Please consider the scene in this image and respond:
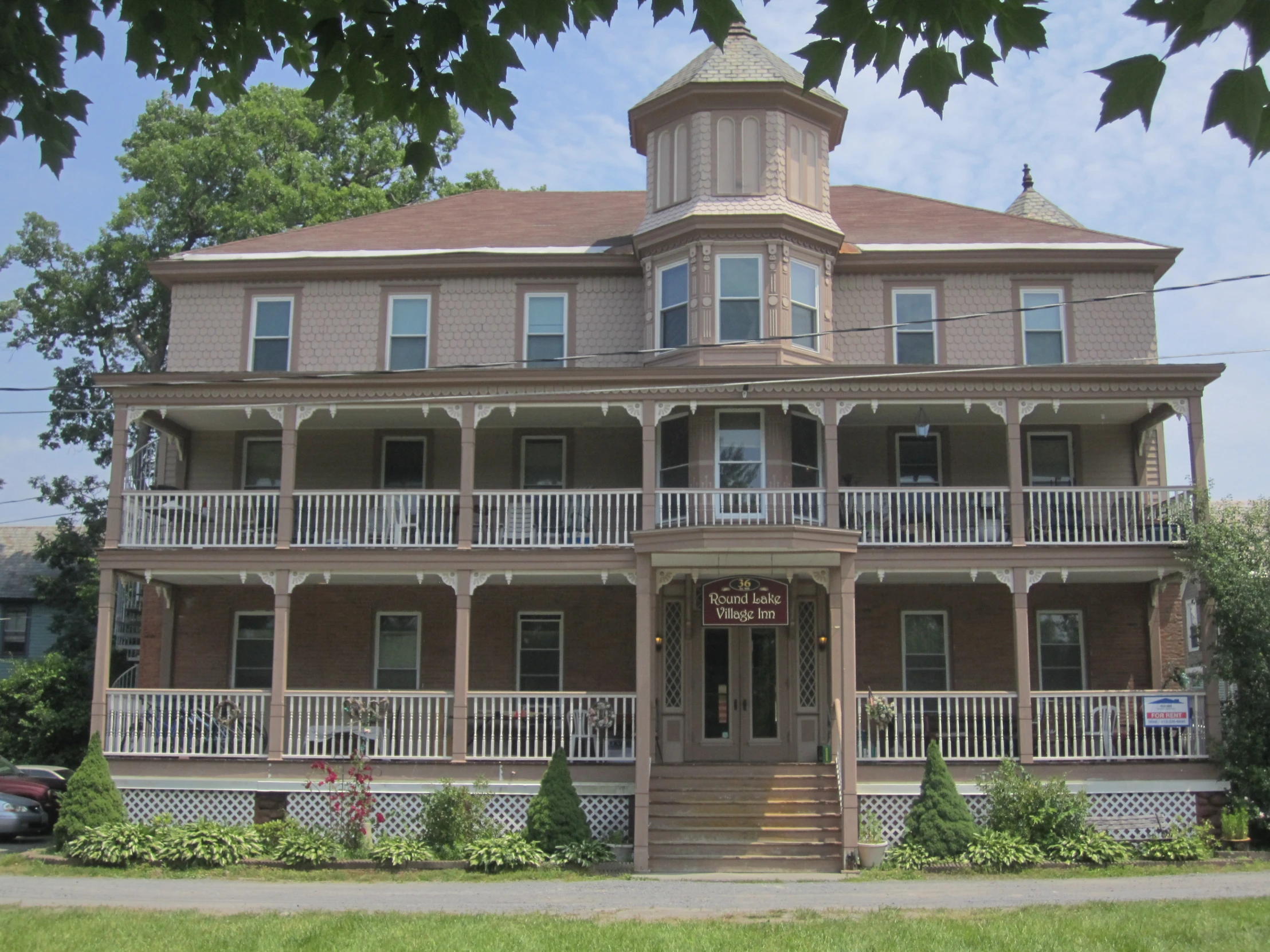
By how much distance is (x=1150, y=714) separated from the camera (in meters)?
19.9

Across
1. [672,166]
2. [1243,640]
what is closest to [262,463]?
[672,166]

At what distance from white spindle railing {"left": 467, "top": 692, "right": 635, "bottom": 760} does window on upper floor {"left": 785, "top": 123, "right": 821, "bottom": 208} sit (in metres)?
9.47

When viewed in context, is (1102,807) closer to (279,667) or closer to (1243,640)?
(1243,640)

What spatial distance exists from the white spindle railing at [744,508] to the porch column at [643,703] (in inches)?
47.4

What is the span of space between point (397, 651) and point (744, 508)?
7043 mm

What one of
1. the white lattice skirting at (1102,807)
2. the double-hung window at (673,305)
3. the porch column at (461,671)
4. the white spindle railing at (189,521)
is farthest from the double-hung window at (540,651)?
the white lattice skirting at (1102,807)

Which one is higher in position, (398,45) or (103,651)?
(398,45)

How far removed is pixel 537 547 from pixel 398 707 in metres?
3.97

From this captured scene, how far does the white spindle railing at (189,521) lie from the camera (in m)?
21.8

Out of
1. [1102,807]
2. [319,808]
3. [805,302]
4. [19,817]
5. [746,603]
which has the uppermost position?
[805,302]

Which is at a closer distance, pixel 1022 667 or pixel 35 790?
pixel 1022 667

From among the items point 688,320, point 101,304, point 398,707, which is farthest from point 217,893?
point 101,304

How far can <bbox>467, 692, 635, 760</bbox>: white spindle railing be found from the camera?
20.4 m

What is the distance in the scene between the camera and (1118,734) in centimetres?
2008
